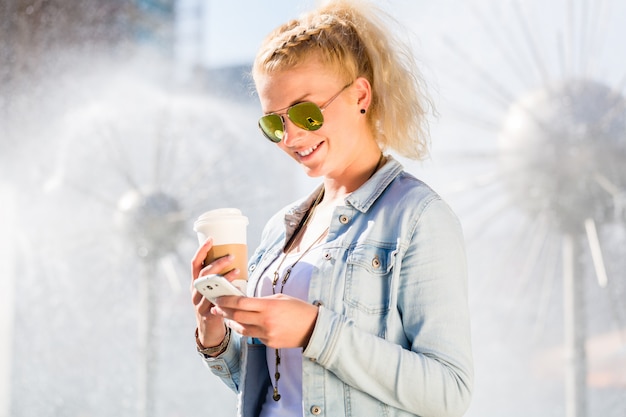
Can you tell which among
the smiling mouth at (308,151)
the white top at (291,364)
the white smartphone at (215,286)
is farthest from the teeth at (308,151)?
the white smartphone at (215,286)

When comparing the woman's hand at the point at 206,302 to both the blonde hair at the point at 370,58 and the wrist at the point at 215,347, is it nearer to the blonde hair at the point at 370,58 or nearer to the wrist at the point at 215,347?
the wrist at the point at 215,347

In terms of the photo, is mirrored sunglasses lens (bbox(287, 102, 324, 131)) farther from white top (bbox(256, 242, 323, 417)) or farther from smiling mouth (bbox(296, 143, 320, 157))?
white top (bbox(256, 242, 323, 417))

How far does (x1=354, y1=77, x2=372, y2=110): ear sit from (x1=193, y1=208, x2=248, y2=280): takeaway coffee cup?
0.74 feet

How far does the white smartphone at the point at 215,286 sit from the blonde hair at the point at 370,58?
0.94 feet

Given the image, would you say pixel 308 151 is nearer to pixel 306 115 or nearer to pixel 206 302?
pixel 306 115

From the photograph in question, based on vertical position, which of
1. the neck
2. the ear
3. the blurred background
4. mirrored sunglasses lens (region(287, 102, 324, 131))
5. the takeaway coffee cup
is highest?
the blurred background

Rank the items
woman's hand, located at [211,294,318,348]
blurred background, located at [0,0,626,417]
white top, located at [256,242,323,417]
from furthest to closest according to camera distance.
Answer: blurred background, located at [0,0,626,417] < white top, located at [256,242,323,417] < woman's hand, located at [211,294,318,348]

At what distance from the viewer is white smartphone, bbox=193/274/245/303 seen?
78 cm

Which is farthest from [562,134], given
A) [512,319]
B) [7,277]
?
[7,277]

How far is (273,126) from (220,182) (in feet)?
16.5

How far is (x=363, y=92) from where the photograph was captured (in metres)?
0.96

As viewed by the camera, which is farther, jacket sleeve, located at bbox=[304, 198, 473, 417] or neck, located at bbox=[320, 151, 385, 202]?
neck, located at bbox=[320, 151, 385, 202]

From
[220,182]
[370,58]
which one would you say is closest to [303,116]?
[370,58]

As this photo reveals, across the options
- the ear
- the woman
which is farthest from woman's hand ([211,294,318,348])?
the ear
